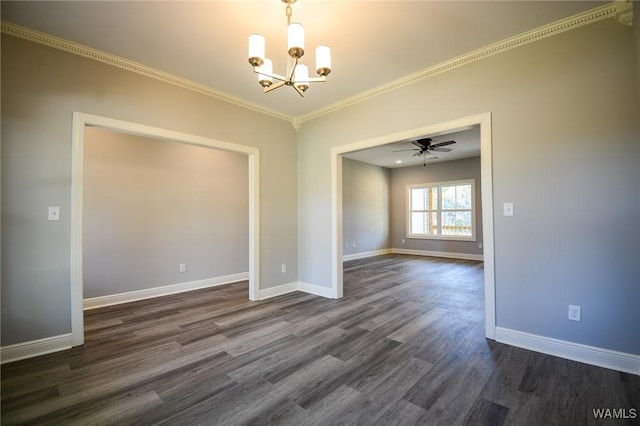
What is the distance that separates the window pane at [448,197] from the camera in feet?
27.3

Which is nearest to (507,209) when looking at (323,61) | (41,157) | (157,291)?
(323,61)

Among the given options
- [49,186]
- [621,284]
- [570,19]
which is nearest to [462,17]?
[570,19]

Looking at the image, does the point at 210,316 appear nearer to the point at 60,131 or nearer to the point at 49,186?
the point at 49,186

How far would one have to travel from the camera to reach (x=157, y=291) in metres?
4.39

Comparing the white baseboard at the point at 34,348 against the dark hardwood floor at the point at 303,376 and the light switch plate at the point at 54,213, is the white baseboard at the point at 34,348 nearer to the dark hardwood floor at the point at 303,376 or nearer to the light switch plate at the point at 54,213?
the dark hardwood floor at the point at 303,376

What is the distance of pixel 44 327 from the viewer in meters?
2.52

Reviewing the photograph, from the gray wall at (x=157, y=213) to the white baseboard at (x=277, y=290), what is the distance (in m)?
1.40

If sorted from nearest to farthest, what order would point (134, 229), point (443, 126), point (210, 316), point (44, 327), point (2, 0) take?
point (2, 0), point (44, 327), point (443, 126), point (210, 316), point (134, 229)

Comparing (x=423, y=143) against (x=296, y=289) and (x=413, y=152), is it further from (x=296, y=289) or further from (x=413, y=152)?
(x=296, y=289)

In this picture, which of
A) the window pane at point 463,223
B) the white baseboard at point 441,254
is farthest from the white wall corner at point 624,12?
the white baseboard at point 441,254

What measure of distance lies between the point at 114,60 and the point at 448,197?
8.28 meters

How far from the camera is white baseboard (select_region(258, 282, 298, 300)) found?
418 cm

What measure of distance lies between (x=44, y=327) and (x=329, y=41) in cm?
373

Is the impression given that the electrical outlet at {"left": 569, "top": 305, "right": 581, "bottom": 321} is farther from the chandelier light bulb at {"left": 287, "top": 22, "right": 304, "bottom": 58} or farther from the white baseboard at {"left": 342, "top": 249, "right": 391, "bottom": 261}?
the white baseboard at {"left": 342, "top": 249, "right": 391, "bottom": 261}
